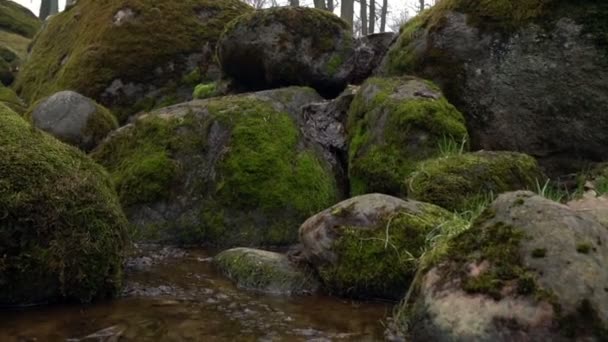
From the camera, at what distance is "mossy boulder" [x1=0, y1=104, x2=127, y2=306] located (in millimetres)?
4211

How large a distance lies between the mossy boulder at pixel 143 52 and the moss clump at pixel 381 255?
273 inches

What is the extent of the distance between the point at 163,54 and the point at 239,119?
4.39 metres

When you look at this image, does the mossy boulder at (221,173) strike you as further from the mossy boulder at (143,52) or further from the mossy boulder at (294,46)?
the mossy boulder at (143,52)

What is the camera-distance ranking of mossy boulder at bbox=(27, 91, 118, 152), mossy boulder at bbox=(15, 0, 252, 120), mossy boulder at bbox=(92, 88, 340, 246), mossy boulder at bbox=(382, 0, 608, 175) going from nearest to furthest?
mossy boulder at bbox=(382, 0, 608, 175) < mossy boulder at bbox=(92, 88, 340, 246) < mossy boulder at bbox=(27, 91, 118, 152) < mossy boulder at bbox=(15, 0, 252, 120)

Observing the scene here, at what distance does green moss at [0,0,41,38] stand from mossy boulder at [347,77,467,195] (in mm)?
21228

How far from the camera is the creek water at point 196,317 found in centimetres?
370

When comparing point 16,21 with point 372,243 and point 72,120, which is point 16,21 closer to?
point 72,120

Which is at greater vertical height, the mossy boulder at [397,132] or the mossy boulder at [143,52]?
the mossy boulder at [143,52]

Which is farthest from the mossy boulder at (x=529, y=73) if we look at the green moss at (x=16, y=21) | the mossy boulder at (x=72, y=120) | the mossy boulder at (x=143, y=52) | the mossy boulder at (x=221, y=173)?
the green moss at (x=16, y=21)

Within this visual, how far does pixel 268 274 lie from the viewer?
4.96 metres

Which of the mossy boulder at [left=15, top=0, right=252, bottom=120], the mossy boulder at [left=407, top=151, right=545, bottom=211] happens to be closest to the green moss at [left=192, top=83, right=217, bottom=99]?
the mossy boulder at [left=15, top=0, right=252, bottom=120]

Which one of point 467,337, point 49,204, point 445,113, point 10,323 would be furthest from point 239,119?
point 467,337

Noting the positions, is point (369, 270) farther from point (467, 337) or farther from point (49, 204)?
point (49, 204)

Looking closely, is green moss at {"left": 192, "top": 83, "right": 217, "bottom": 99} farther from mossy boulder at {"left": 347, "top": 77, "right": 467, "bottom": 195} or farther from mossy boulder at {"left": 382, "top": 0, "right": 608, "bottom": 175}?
mossy boulder at {"left": 382, "top": 0, "right": 608, "bottom": 175}
